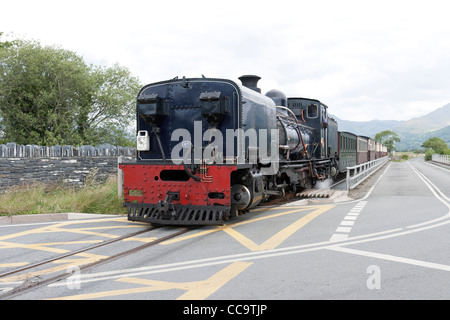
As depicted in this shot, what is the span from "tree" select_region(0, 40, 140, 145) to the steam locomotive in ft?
47.1

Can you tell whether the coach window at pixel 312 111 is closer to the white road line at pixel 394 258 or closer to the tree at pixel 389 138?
the white road line at pixel 394 258

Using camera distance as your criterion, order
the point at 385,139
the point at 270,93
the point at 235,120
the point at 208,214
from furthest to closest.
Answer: the point at 385,139 → the point at 270,93 → the point at 235,120 → the point at 208,214

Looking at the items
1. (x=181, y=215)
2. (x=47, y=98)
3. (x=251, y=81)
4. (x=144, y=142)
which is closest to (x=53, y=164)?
(x=144, y=142)

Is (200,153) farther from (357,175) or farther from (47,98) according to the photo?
(47,98)

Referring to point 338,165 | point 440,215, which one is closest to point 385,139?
point 338,165

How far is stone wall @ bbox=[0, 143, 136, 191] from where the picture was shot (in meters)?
10.4

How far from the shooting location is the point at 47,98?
2134cm

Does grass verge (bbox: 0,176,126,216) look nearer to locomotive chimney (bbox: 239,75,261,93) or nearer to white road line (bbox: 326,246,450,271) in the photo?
locomotive chimney (bbox: 239,75,261,93)

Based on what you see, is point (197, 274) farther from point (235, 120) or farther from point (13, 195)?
point (13, 195)

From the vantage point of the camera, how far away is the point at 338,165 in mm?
19688

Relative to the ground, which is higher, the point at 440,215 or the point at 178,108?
the point at 178,108

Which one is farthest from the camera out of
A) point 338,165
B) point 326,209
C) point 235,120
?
point 338,165

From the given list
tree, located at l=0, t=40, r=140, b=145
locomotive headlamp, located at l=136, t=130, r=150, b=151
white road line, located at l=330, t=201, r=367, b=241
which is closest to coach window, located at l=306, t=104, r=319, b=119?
white road line, located at l=330, t=201, r=367, b=241

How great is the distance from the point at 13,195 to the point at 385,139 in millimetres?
151336
